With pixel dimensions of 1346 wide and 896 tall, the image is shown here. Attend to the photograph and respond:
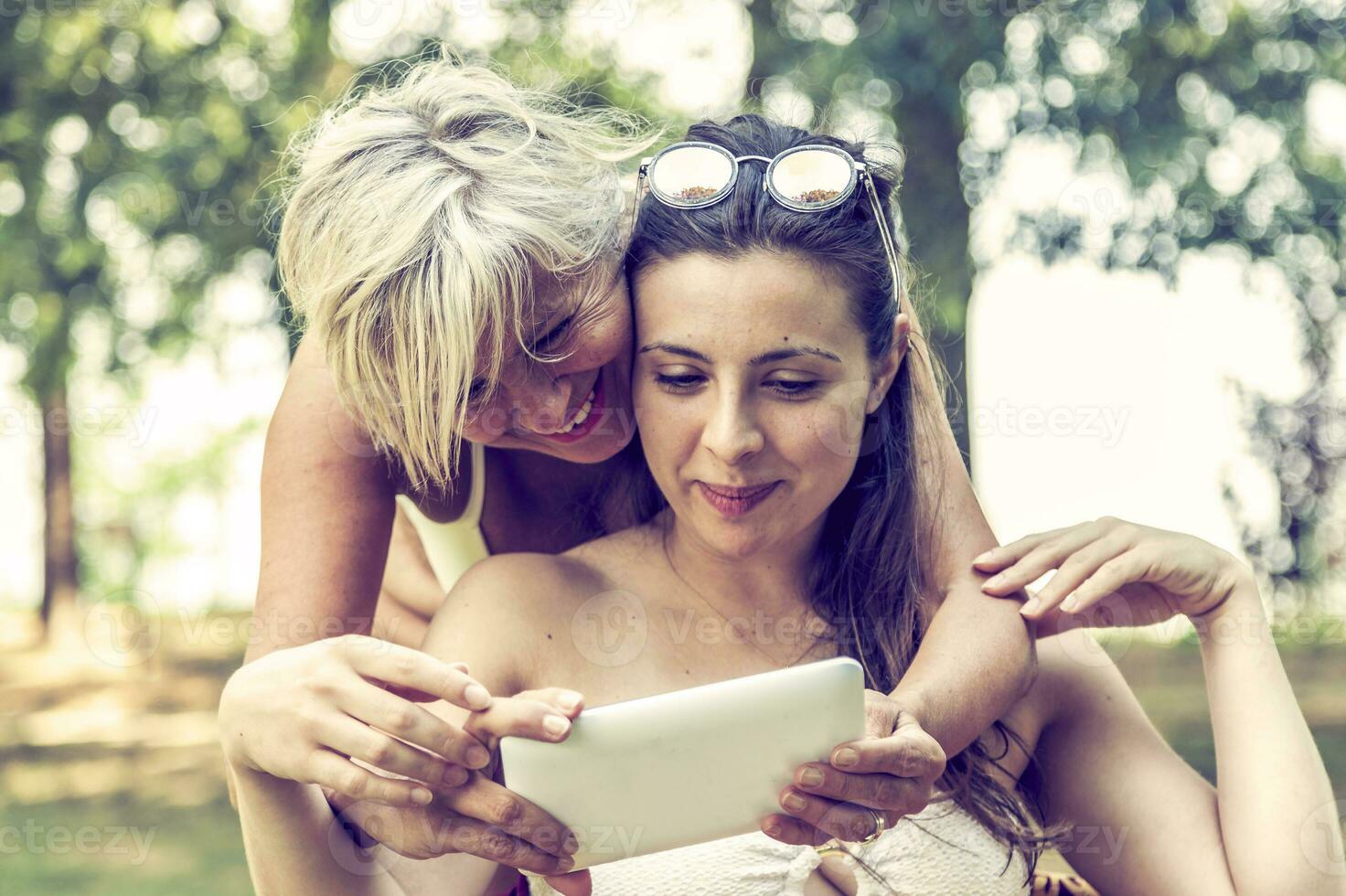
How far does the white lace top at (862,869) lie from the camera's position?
226 cm

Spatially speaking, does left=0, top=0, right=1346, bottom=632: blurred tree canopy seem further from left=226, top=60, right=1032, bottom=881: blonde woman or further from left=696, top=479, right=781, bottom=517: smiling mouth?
left=696, top=479, right=781, bottom=517: smiling mouth

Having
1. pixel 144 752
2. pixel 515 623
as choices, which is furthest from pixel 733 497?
pixel 144 752

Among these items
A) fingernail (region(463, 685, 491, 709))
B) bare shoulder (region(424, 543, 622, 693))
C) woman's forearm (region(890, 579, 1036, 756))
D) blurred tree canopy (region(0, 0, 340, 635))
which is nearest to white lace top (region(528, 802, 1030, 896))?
woman's forearm (region(890, 579, 1036, 756))

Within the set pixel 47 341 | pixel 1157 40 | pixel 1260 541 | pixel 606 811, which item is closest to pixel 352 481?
pixel 606 811

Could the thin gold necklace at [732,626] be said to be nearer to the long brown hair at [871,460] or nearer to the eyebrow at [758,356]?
the long brown hair at [871,460]

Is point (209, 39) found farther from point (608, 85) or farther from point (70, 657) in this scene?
point (70, 657)

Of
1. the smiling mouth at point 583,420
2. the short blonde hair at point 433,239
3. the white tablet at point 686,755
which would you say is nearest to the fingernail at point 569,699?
the white tablet at point 686,755

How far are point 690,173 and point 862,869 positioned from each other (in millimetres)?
1257

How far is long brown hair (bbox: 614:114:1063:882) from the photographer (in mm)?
2391

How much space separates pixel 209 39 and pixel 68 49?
0.74 metres

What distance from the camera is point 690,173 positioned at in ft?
8.13

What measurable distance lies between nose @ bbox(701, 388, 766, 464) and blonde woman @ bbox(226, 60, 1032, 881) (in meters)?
0.22

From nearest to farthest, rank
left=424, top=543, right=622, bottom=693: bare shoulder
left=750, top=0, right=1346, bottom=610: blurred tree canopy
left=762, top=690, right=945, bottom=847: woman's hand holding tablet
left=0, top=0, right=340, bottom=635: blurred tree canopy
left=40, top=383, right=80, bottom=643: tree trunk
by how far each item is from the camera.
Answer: left=762, top=690, right=945, bottom=847: woman's hand holding tablet < left=424, top=543, right=622, bottom=693: bare shoulder < left=750, top=0, right=1346, bottom=610: blurred tree canopy < left=0, top=0, right=340, bottom=635: blurred tree canopy < left=40, top=383, right=80, bottom=643: tree trunk

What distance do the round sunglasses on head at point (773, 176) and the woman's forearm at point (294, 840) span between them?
118 centimetres
